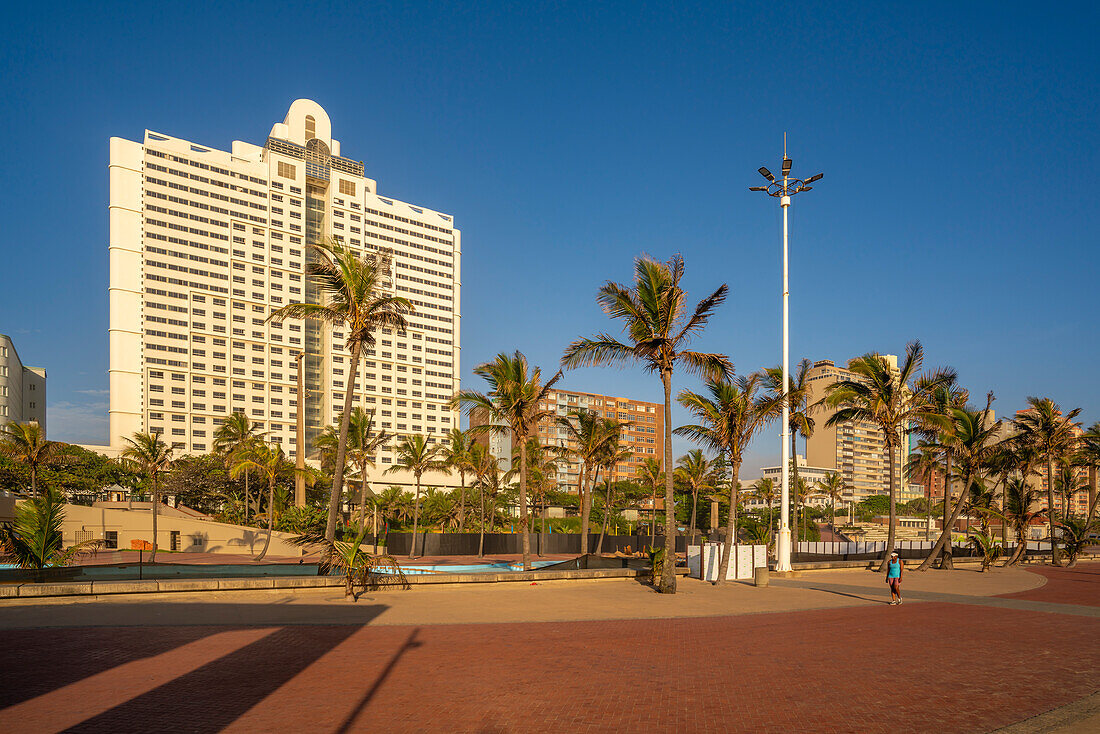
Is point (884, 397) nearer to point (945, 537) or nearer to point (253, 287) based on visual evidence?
point (945, 537)

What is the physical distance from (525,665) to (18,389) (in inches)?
6065

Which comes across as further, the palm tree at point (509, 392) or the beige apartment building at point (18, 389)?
the beige apartment building at point (18, 389)

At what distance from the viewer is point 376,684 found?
9023 mm

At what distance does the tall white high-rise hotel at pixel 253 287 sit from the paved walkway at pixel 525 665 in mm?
97095

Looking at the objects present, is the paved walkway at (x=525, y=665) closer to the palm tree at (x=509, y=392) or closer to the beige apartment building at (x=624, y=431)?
the palm tree at (x=509, y=392)

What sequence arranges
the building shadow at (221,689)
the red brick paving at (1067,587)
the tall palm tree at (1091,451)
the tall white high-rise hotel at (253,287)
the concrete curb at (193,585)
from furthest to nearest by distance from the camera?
the tall white high-rise hotel at (253,287), the tall palm tree at (1091,451), the red brick paving at (1067,587), the concrete curb at (193,585), the building shadow at (221,689)

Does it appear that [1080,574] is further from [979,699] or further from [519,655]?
[519,655]

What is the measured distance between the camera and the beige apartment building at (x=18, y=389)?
384ft

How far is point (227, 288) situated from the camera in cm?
13488

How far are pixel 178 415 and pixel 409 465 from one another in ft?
279

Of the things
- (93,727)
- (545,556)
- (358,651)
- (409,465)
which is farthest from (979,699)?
(409,465)

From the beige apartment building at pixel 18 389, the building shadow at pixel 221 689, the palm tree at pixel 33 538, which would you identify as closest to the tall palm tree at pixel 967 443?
the building shadow at pixel 221 689

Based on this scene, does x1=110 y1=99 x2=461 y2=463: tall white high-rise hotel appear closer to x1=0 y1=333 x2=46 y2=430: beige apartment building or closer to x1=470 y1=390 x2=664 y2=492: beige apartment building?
x1=0 y1=333 x2=46 y2=430: beige apartment building

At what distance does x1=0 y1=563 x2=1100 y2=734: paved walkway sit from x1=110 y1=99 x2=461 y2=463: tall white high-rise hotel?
97.1 meters
